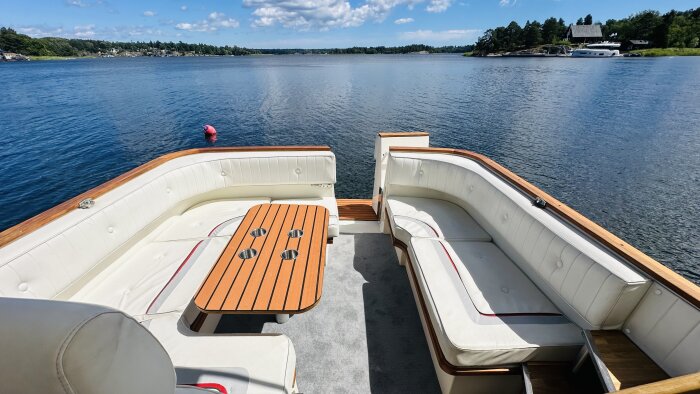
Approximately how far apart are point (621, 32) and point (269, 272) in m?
101

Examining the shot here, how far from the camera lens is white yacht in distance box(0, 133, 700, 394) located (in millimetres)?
927

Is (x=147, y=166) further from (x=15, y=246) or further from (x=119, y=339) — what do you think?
(x=119, y=339)

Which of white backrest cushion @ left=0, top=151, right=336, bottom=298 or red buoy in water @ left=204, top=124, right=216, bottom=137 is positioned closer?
white backrest cushion @ left=0, top=151, right=336, bottom=298

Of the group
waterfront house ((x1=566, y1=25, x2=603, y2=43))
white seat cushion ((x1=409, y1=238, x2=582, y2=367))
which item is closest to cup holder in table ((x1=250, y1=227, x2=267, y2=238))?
white seat cushion ((x1=409, y1=238, x2=582, y2=367))

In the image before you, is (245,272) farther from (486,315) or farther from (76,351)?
(486,315)

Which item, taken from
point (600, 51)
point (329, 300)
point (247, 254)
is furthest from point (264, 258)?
point (600, 51)

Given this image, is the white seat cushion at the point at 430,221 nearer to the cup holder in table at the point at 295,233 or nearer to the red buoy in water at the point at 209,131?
the cup holder in table at the point at 295,233

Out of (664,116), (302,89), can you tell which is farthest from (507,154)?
(302,89)

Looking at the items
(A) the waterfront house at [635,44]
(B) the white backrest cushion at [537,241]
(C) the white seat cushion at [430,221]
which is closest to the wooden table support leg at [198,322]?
(C) the white seat cushion at [430,221]

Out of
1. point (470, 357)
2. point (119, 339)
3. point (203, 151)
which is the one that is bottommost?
point (470, 357)

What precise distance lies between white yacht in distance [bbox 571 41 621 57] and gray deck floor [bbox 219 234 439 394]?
80394 mm

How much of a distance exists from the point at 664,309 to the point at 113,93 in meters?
33.1

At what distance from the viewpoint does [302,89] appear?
94.8ft

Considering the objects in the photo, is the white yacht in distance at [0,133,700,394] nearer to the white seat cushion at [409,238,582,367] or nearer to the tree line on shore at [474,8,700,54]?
the white seat cushion at [409,238,582,367]
